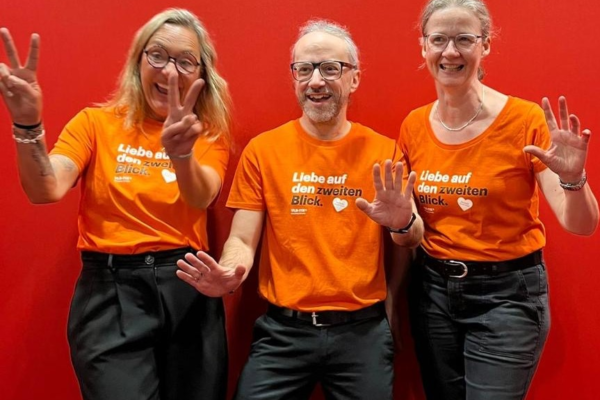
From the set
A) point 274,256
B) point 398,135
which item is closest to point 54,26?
point 274,256

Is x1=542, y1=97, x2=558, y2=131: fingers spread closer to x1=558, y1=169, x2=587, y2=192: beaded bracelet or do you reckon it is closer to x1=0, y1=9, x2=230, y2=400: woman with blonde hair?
x1=558, y1=169, x2=587, y2=192: beaded bracelet

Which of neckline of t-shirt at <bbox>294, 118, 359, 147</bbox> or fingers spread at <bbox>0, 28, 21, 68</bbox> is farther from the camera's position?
neckline of t-shirt at <bbox>294, 118, 359, 147</bbox>

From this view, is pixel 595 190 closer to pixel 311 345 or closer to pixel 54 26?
pixel 311 345

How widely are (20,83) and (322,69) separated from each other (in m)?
0.89

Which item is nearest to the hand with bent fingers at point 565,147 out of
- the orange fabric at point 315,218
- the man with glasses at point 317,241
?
the man with glasses at point 317,241

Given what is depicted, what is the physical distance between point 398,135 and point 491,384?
93 centimetres

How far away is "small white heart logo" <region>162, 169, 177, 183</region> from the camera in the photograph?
1765mm

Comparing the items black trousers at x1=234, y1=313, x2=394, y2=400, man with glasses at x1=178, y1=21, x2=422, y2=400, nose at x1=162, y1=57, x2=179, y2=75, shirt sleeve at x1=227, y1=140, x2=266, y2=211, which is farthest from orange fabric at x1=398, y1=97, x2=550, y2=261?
nose at x1=162, y1=57, x2=179, y2=75

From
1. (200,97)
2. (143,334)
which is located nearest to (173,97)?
(200,97)

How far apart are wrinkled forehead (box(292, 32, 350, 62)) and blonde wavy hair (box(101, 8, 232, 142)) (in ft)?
0.93

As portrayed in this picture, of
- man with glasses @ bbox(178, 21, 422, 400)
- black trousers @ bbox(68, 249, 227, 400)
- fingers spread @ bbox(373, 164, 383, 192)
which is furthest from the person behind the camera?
Answer: man with glasses @ bbox(178, 21, 422, 400)

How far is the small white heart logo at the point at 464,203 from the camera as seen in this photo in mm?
1754

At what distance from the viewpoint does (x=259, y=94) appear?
7.12 ft

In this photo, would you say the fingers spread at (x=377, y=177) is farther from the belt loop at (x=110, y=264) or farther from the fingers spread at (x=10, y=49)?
the fingers spread at (x=10, y=49)
